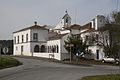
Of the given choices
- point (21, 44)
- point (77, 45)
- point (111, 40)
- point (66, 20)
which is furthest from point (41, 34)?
point (111, 40)

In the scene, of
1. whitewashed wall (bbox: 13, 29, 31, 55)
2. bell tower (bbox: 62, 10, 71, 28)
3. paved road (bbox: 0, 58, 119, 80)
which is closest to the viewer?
paved road (bbox: 0, 58, 119, 80)

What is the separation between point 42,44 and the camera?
96.7 m

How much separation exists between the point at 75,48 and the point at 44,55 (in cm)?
1416

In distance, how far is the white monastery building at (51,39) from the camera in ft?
251

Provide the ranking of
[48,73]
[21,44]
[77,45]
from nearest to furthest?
1. [48,73]
2. [77,45]
3. [21,44]

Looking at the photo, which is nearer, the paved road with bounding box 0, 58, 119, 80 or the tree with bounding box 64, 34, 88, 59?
the paved road with bounding box 0, 58, 119, 80

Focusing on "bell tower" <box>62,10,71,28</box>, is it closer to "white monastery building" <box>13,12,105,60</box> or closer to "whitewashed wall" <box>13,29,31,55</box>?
"white monastery building" <box>13,12,105,60</box>

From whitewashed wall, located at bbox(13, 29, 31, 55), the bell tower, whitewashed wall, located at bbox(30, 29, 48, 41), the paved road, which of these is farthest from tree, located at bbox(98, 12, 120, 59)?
the bell tower

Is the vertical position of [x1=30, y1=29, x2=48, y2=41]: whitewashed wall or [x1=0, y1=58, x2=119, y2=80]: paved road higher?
[x1=30, y1=29, x2=48, y2=41]: whitewashed wall

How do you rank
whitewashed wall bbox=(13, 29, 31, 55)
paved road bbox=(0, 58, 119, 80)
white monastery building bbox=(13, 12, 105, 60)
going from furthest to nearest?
1. whitewashed wall bbox=(13, 29, 31, 55)
2. white monastery building bbox=(13, 12, 105, 60)
3. paved road bbox=(0, 58, 119, 80)

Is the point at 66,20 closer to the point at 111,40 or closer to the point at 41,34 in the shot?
the point at 41,34

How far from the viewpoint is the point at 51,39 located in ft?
299

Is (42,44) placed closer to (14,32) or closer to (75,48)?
(14,32)

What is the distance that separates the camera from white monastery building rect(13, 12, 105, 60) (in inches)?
3011
